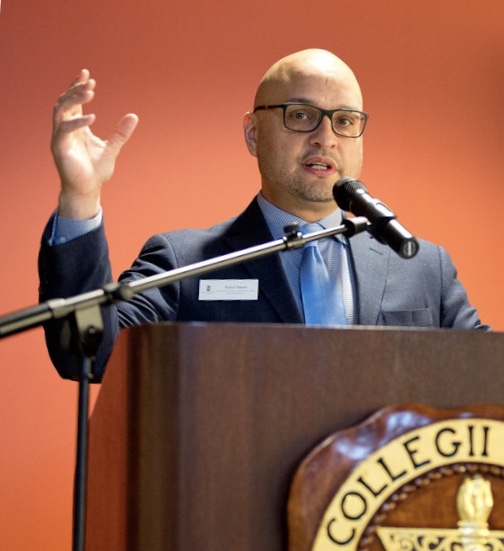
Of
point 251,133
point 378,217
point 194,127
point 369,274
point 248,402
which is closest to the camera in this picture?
point 248,402

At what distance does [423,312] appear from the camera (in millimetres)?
2031

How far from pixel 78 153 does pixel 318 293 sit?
2.29 feet

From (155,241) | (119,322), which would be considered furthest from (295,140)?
(119,322)

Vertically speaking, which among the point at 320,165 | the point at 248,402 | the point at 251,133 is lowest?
the point at 248,402

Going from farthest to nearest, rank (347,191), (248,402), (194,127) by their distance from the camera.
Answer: (194,127) < (347,191) < (248,402)

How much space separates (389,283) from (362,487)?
3.36 feet

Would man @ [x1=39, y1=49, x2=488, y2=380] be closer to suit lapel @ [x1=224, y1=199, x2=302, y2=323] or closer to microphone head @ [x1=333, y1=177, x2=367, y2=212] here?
suit lapel @ [x1=224, y1=199, x2=302, y2=323]

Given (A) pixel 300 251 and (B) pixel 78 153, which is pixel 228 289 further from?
(B) pixel 78 153

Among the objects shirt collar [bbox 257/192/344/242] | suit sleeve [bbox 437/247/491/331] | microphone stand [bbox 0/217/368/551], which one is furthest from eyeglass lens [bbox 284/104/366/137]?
microphone stand [bbox 0/217/368/551]

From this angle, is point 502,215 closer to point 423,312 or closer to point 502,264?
point 502,264

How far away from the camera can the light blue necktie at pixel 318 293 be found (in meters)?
1.97

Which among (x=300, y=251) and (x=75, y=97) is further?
(x=300, y=251)

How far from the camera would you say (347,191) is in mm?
1444

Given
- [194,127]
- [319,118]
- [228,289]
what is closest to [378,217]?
[228,289]
